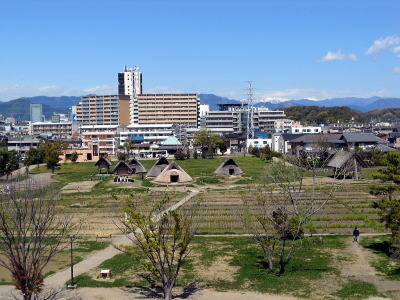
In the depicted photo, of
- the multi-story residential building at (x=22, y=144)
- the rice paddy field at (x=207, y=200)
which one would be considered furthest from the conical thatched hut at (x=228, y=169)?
the multi-story residential building at (x=22, y=144)

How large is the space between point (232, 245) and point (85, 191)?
24.7m

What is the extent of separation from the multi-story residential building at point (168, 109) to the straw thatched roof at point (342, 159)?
88.5m

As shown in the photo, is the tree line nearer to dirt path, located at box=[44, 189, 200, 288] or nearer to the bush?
the bush

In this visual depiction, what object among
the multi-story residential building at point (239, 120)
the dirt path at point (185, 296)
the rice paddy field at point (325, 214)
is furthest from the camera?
the multi-story residential building at point (239, 120)

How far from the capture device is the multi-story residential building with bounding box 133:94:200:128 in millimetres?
144000

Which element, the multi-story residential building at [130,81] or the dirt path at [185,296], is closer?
the dirt path at [185,296]

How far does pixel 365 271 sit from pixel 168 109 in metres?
125

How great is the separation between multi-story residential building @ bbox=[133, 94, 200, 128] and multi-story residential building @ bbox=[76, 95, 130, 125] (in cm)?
509

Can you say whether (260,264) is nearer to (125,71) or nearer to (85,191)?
(85,191)

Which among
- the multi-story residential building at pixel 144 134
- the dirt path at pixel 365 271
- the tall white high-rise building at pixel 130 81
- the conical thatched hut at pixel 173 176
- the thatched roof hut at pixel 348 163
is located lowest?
the dirt path at pixel 365 271

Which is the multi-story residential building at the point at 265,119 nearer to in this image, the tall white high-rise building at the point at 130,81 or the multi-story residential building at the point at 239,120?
the multi-story residential building at the point at 239,120

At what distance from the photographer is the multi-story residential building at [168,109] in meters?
144

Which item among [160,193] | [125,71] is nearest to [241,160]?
[160,193]

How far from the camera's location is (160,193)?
4534 centimetres
